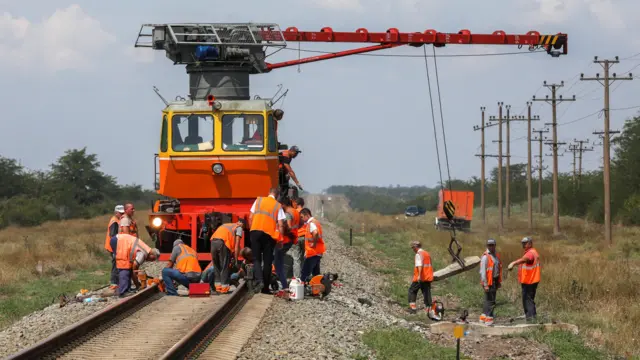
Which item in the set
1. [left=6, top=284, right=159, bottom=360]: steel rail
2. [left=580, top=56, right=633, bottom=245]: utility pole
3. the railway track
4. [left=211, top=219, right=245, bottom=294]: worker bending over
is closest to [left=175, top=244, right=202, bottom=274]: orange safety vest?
[left=211, top=219, right=245, bottom=294]: worker bending over

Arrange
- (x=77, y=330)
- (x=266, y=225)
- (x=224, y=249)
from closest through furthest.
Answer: (x=77, y=330), (x=266, y=225), (x=224, y=249)

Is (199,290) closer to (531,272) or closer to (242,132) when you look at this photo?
(242,132)

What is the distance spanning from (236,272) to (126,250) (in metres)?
2.41

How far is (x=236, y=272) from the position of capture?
17312 millimetres

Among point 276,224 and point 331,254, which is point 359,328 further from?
point 331,254

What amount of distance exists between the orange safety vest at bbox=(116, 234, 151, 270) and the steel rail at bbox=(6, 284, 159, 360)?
28.1 inches

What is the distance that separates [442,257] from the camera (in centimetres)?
3312

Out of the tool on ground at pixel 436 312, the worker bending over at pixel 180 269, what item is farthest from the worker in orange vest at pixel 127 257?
the tool on ground at pixel 436 312

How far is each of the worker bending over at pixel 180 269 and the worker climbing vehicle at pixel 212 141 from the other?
1747mm

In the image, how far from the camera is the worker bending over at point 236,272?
16.4 meters

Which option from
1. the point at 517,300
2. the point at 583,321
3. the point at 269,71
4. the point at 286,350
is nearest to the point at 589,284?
the point at 517,300

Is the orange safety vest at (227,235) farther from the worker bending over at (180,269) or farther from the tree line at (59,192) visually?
the tree line at (59,192)

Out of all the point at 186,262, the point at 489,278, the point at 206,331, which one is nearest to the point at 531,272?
the point at 489,278

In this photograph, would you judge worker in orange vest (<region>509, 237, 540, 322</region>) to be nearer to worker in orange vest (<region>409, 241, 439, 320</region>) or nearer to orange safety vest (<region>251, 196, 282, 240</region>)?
worker in orange vest (<region>409, 241, 439, 320</region>)
